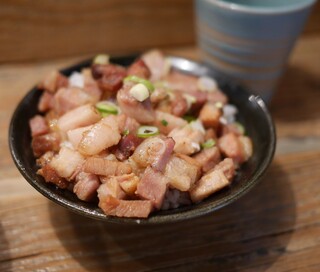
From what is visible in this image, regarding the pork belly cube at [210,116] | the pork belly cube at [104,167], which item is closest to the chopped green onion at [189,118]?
the pork belly cube at [210,116]

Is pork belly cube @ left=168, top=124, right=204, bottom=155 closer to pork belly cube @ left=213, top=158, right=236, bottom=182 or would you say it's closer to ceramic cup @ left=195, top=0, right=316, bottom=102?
pork belly cube @ left=213, top=158, right=236, bottom=182

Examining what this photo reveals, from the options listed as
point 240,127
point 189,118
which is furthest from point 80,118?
point 240,127

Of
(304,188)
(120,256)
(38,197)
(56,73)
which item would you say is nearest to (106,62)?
(56,73)

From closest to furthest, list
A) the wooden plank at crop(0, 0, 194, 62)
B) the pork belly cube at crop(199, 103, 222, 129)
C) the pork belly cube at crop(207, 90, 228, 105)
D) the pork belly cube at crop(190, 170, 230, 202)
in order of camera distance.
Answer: the pork belly cube at crop(190, 170, 230, 202)
the pork belly cube at crop(199, 103, 222, 129)
the pork belly cube at crop(207, 90, 228, 105)
the wooden plank at crop(0, 0, 194, 62)

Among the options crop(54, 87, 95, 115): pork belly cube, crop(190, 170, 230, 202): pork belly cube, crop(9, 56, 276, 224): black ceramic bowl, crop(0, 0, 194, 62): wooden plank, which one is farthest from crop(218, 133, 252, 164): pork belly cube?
crop(0, 0, 194, 62): wooden plank

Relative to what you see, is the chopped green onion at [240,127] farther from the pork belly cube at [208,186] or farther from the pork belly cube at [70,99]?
the pork belly cube at [70,99]

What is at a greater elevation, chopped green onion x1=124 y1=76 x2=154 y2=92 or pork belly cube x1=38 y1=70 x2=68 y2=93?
chopped green onion x1=124 y1=76 x2=154 y2=92

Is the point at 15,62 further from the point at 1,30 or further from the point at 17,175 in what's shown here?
the point at 17,175
